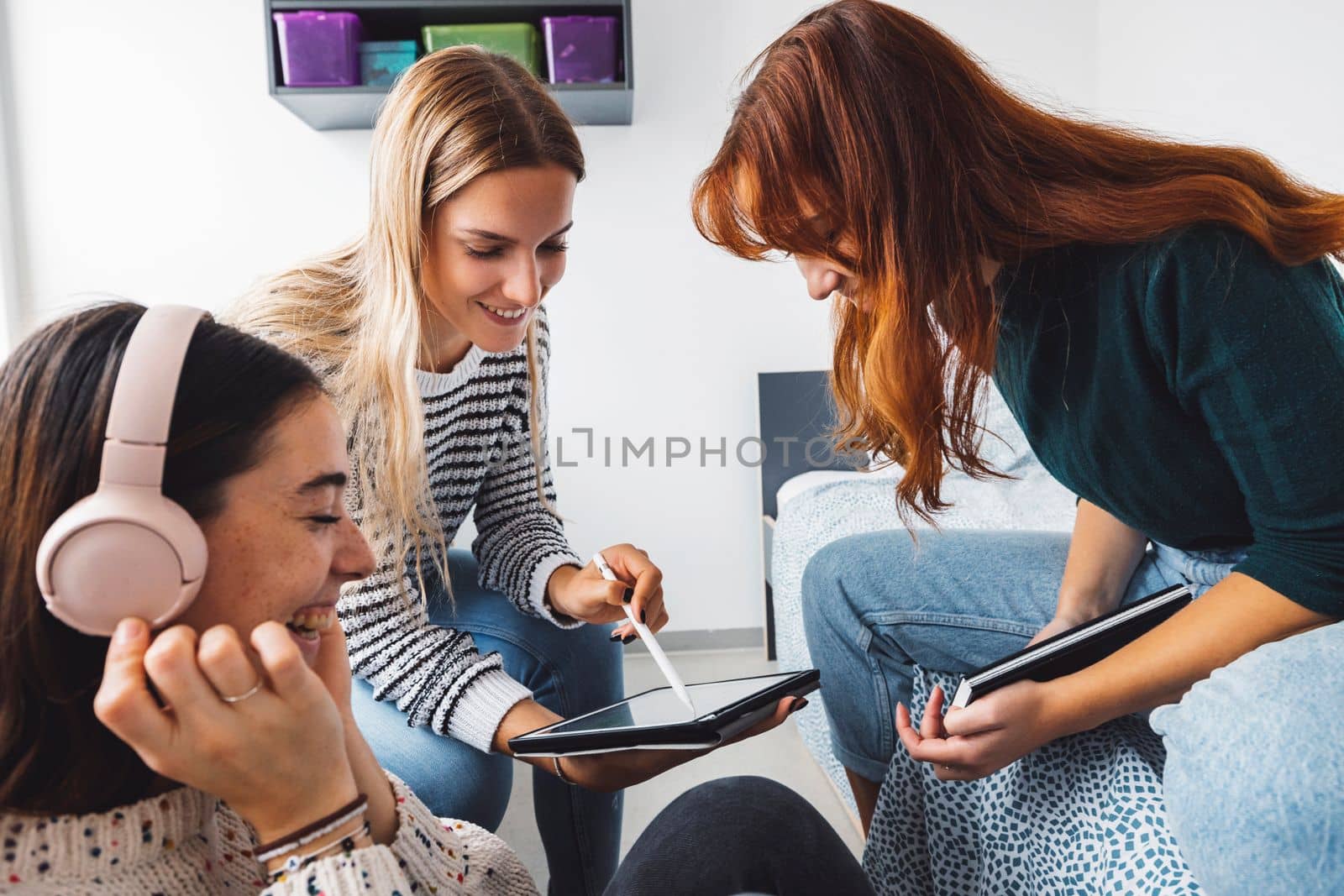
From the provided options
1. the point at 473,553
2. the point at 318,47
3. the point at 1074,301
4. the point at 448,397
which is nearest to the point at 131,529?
the point at 448,397

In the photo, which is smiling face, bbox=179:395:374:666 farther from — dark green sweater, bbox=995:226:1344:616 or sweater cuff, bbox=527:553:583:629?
dark green sweater, bbox=995:226:1344:616

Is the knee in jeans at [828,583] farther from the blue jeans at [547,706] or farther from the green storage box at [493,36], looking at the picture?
the green storage box at [493,36]

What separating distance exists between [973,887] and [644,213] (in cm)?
192

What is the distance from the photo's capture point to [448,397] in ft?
3.95

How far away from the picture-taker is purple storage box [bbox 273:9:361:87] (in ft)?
6.67

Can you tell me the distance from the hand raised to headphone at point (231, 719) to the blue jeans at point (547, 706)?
0.51 meters

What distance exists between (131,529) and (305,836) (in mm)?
198

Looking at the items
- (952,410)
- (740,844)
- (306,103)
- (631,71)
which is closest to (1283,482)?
(952,410)

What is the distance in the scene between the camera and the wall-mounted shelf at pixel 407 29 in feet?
6.70

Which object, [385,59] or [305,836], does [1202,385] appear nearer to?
[305,836]

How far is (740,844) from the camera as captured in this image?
27.2 inches

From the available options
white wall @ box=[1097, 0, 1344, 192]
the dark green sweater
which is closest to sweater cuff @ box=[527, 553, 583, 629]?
the dark green sweater

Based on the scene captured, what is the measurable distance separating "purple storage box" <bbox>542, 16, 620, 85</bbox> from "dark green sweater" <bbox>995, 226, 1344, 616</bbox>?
1.45 m

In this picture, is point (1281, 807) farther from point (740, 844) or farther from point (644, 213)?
point (644, 213)
